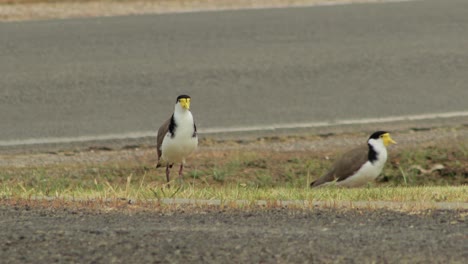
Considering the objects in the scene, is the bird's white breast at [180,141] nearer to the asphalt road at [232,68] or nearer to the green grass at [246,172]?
the green grass at [246,172]

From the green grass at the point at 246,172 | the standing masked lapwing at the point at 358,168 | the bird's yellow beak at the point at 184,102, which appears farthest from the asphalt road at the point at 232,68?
the standing masked lapwing at the point at 358,168

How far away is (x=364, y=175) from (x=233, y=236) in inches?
151

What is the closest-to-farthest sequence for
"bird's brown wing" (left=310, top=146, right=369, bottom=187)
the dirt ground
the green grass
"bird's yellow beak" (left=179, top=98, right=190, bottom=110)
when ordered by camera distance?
the dirt ground, "bird's brown wing" (left=310, top=146, right=369, bottom=187), "bird's yellow beak" (left=179, top=98, right=190, bottom=110), the green grass

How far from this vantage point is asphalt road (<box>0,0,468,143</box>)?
37.4ft

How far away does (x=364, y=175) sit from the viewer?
939cm

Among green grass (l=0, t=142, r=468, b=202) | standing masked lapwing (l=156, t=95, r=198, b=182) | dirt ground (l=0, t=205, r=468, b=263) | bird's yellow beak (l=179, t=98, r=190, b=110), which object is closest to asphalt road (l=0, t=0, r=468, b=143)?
green grass (l=0, t=142, r=468, b=202)

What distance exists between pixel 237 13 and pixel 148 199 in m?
7.81

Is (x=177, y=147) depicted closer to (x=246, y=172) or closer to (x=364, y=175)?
(x=246, y=172)

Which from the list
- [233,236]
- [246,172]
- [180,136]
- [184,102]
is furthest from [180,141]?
[233,236]

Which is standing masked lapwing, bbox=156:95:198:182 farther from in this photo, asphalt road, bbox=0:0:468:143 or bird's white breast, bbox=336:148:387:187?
asphalt road, bbox=0:0:468:143

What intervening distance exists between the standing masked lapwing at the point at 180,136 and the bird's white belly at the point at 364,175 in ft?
3.99

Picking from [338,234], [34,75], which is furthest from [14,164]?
[338,234]

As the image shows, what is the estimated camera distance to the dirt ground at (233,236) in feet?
17.4

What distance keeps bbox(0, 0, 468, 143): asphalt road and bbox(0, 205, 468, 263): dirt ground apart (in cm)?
468
